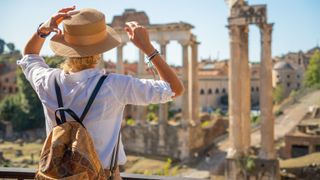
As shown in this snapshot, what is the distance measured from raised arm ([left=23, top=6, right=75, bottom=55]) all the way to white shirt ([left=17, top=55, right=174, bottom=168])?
379 millimetres

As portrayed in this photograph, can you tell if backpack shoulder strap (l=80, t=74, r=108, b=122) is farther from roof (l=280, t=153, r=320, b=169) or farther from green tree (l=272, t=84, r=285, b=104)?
green tree (l=272, t=84, r=285, b=104)

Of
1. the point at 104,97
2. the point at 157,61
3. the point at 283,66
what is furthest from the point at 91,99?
the point at 283,66

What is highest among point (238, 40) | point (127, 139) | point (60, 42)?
point (238, 40)

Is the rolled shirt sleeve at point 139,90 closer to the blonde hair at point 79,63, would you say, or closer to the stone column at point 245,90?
the blonde hair at point 79,63

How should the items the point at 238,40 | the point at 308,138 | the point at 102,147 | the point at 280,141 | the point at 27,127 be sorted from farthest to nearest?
the point at 27,127 < the point at 280,141 < the point at 308,138 < the point at 238,40 < the point at 102,147

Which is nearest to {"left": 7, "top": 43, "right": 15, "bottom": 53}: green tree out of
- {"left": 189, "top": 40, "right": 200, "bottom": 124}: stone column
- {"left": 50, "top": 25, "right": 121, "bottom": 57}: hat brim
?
{"left": 189, "top": 40, "right": 200, "bottom": 124}: stone column

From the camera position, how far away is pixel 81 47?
8.65 feet

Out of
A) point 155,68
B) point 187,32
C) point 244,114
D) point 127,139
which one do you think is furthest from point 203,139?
point 155,68

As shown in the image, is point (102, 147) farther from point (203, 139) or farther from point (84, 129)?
point (203, 139)

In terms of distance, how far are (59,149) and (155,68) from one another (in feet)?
2.59

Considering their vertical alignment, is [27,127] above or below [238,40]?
below

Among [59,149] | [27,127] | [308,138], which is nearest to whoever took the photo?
[59,149]

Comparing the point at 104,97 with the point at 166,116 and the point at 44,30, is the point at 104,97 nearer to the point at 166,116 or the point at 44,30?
the point at 44,30

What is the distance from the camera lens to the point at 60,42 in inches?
Answer: 108
